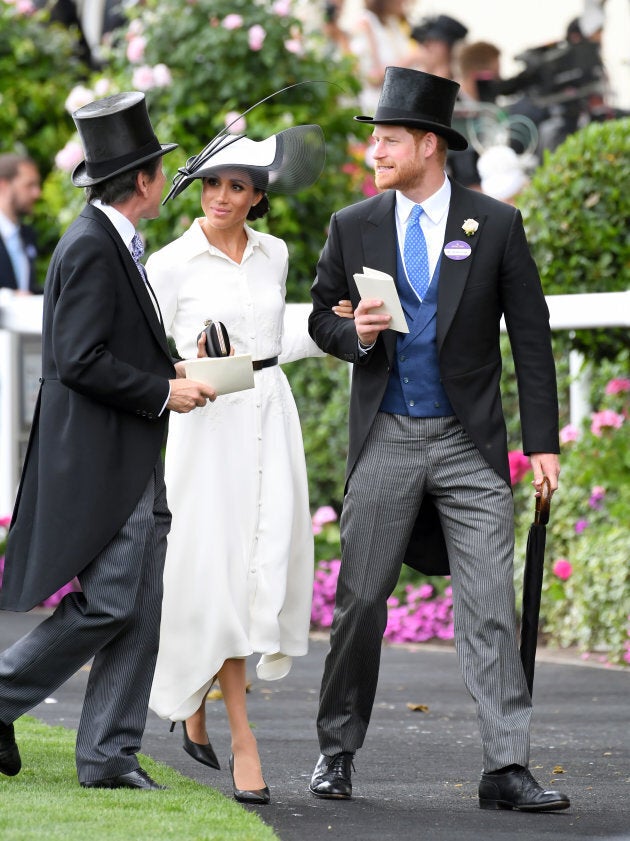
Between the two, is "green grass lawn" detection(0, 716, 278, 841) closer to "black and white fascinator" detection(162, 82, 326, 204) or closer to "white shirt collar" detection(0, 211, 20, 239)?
"black and white fascinator" detection(162, 82, 326, 204)

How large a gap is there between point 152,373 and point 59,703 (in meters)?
2.12

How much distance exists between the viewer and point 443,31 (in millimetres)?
12570

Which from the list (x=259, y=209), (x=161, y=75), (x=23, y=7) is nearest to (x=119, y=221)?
(x=259, y=209)

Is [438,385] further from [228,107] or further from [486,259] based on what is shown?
[228,107]

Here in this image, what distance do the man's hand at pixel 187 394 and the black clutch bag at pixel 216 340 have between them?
14 cm

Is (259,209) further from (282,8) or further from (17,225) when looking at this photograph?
(17,225)

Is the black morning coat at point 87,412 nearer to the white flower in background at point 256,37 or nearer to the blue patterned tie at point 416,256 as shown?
the blue patterned tie at point 416,256

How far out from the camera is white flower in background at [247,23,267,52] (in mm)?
9258

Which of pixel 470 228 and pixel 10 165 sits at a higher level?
pixel 10 165

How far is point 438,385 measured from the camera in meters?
4.92

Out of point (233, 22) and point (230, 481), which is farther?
point (233, 22)

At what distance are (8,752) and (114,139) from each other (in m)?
1.70

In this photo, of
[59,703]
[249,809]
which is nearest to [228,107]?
[59,703]

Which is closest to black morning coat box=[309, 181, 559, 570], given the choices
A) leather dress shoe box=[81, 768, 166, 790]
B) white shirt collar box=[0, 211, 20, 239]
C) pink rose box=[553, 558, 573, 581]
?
leather dress shoe box=[81, 768, 166, 790]
